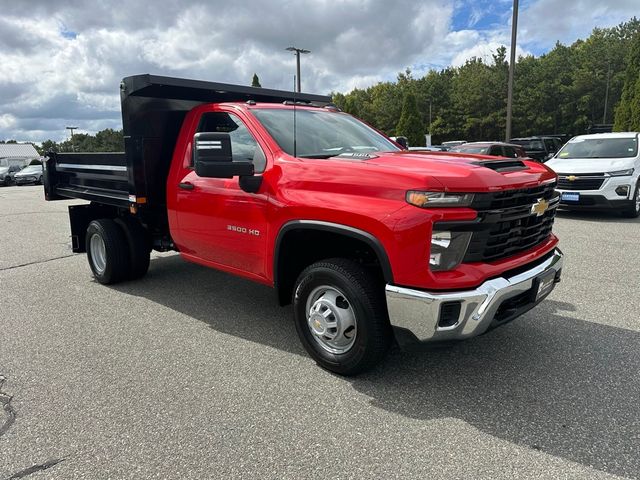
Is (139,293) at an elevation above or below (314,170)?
below

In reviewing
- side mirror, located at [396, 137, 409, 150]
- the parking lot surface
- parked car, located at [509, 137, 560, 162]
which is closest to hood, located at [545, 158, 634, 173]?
the parking lot surface

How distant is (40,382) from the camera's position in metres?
3.45

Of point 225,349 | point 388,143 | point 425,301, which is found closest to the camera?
point 425,301

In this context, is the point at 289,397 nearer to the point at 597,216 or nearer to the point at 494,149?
the point at 597,216

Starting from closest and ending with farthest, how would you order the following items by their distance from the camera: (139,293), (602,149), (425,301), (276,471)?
1. (276,471)
2. (425,301)
3. (139,293)
4. (602,149)

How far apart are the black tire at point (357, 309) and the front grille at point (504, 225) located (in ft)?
2.12

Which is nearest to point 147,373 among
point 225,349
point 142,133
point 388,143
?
point 225,349

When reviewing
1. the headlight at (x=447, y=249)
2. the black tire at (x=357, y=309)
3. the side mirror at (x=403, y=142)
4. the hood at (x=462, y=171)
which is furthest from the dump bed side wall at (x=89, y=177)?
the headlight at (x=447, y=249)

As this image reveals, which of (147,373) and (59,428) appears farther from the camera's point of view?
(147,373)

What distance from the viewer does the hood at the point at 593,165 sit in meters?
9.62

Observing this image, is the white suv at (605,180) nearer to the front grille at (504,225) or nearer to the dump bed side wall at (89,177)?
the front grille at (504,225)

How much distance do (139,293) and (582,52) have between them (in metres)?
53.9

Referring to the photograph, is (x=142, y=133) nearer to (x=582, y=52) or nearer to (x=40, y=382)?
(x=40, y=382)

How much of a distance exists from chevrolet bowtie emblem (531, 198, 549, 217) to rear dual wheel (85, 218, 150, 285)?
437 centimetres
